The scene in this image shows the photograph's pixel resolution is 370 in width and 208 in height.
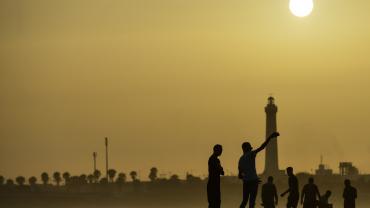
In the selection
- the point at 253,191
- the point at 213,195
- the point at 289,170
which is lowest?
the point at 213,195

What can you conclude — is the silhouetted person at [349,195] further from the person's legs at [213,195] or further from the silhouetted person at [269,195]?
the person's legs at [213,195]

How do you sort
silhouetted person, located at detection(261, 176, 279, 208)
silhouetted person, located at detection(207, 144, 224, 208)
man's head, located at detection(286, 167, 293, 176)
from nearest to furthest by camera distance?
1. silhouetted person, located at detection(207, 144, 224, 208)
2. man's head, located at detection(286, 167, 293, 176)
3. silhouetted person, located at detection(261, 176, 279, 208)

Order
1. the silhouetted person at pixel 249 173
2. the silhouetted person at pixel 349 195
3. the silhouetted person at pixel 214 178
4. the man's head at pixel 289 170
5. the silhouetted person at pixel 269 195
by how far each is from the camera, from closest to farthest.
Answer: the silhouetted person at pixel 214 178 → the silhouetted person at pixel 249 173 → the man's head at pixel 289 170 → the silhouetted person at pixel 269 195 → the silhouetted person at pixel 349 195

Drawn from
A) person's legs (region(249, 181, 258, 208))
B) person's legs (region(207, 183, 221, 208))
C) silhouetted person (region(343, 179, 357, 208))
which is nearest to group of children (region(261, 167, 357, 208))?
silhouetted person (region(343, 179, 357, 208))

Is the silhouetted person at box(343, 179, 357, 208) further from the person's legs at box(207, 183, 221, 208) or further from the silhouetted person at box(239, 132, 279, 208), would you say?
the person's legs at box(207, 183, 221, 208)

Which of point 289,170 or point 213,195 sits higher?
point 289,170

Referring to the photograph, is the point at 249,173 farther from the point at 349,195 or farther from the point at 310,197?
the point at 349,195

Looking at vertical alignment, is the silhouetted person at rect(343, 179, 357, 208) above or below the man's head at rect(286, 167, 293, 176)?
below

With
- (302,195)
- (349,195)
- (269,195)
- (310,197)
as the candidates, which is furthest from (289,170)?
(349,195)

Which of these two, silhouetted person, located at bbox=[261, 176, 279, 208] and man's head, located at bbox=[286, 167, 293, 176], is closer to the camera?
man's head, located at bbox=[286, 167, 293, 176]

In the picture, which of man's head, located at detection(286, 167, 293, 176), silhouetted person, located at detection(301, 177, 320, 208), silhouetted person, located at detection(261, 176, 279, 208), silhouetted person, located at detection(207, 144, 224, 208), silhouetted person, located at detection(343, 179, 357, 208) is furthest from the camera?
silhouetted person, located at detection(343, 179, 357, 208)

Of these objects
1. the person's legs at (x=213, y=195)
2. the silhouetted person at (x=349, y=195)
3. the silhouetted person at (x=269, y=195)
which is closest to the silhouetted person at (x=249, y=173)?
the person's legs at (x=213, y=195)

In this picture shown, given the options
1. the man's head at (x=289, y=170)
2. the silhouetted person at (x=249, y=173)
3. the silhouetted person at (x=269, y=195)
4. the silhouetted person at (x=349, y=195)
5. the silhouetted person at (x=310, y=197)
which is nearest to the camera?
the silhouetted person at (x=249, y=173)

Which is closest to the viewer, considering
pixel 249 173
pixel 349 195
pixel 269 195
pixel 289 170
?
pixel 249 173
